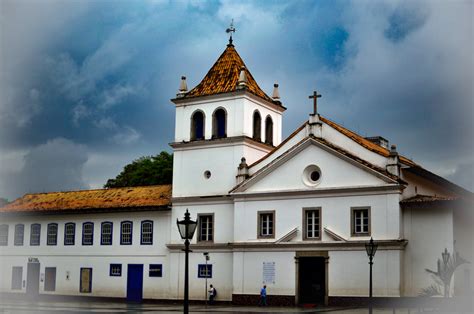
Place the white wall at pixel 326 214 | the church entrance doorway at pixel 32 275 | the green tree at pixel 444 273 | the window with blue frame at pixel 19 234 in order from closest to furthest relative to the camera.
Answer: the green tree at pixel 444 273 < the white wall at pixel 326 214 < the church entrance doorway at pixel 32 275 < the window with blue frame at pixel 19 234

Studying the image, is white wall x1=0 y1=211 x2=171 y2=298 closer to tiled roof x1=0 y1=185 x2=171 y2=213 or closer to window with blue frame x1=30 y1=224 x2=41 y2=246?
window with blue frame x1=30 y1=224 x2=41 y2=246

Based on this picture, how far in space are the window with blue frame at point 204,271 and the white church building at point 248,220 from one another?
0.07m

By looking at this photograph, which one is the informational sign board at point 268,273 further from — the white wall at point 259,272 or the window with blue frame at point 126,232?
the window with blue frame at point 126,232

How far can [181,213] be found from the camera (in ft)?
129

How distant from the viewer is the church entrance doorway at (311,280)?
35.0 metres

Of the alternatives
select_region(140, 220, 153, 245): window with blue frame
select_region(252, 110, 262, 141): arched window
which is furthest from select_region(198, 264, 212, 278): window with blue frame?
select_region(252, 110, 262, 141): arched window

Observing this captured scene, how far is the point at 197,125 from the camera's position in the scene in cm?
4044

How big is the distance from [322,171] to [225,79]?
28.2 feet

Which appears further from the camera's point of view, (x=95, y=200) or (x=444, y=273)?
(x=95, y=200)

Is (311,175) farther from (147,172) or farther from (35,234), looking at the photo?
(147,172)

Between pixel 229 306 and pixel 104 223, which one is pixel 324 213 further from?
pixel 104 223

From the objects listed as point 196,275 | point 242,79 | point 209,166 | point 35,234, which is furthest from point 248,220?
point 35,234

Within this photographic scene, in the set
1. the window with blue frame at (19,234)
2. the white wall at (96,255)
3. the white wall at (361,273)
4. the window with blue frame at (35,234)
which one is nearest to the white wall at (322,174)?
the white wall at (361,273)

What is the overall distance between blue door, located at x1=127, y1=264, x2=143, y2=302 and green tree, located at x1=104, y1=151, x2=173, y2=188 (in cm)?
1800
